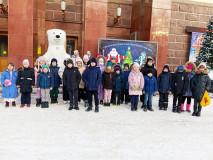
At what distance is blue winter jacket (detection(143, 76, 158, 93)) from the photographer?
17.3ft

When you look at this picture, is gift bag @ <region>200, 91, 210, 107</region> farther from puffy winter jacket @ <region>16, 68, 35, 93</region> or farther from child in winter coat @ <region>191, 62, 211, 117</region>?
puffy winter jacket @ <region>16, 68, 35, 93</region>

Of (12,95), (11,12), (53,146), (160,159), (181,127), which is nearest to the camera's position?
(160,159)

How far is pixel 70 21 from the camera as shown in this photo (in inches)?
386

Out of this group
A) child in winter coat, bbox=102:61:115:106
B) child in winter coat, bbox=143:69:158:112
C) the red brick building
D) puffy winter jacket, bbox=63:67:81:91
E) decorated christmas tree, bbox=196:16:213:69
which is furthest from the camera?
the red brick building

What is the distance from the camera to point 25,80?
5.02 m

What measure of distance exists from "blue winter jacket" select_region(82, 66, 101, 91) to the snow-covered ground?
2.41 ft

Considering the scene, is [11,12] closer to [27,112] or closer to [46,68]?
[46,68]

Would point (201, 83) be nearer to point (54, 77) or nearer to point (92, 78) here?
point (92, 78)

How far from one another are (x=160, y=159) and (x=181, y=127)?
1695 millimetres

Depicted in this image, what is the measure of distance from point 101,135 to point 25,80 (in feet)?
9.83

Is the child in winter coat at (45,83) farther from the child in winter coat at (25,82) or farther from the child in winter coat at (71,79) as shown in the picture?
the child in winter coat at (71,79)

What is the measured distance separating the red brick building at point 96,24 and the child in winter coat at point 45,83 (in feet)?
11.8

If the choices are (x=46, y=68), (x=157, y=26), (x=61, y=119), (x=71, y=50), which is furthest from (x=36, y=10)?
(x=61, y=119)

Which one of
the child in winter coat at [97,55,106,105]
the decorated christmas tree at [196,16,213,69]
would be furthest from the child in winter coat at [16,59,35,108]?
the decorated christmas tree at [196,16,213,69]
